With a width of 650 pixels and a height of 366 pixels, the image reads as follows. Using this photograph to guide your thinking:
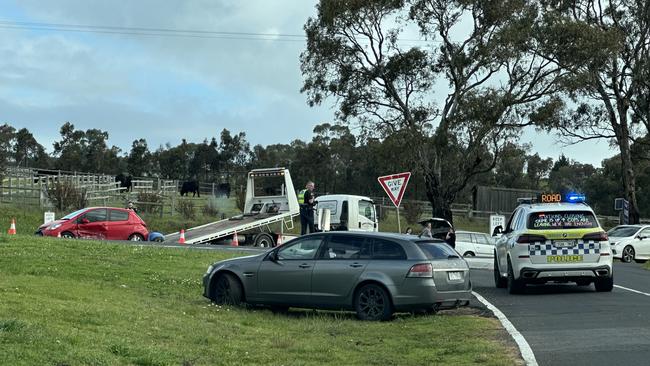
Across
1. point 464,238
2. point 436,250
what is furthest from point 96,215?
point 436,250

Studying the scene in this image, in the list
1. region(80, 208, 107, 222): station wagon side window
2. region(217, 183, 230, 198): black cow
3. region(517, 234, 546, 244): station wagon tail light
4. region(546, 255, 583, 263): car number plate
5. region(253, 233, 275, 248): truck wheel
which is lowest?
region(253, 233, 275, 248): truck wheel

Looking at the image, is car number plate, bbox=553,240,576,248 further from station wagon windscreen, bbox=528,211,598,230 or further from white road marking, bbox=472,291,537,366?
white road marking, bbox=472,291,537,366

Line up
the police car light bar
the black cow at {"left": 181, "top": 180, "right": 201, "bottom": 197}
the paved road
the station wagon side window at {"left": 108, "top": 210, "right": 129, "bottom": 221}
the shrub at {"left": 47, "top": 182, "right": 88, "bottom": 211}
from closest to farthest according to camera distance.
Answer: the paved road, the police car light bar, the station wagon side window at {"left": 108, "top": 210, "right": 129, "bottom": 221}, the shrub at {"left": 47, "top": 182, "right": 88, "bottom": 211}, the black cow at {"left": 181, "top": 180, "right": 201, "bottom": 197}

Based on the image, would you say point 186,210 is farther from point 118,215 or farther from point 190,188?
point 118,215

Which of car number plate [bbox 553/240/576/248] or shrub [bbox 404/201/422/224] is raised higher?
shrub [bbox 404/201/422/224]

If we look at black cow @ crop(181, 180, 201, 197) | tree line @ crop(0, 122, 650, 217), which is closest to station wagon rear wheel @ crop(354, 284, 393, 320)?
black cow @ crop(181, 180, 201, 197)

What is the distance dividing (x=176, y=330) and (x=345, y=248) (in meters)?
3.54

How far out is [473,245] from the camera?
100 feet

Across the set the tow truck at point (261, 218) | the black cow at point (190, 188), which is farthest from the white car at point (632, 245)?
the black cow at point (190, 188)

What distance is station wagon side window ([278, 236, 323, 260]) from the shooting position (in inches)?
521

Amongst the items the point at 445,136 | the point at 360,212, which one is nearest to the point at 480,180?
the point at 445,136

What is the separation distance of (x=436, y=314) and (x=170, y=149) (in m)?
75.1

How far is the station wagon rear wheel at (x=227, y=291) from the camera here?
1349 cm

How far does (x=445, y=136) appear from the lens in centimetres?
4034
